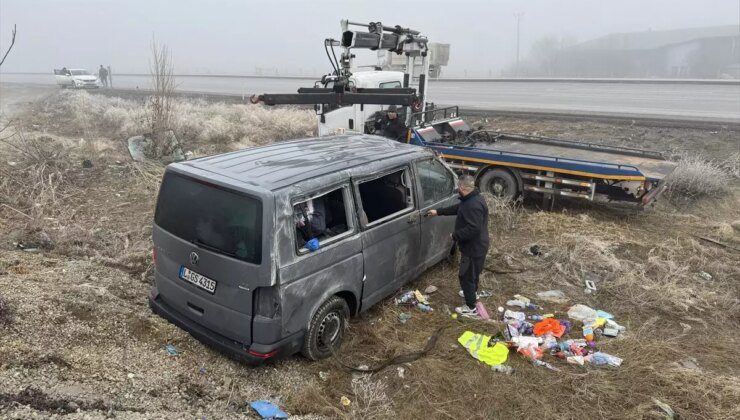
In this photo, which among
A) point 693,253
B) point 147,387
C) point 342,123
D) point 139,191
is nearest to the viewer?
point 147,387

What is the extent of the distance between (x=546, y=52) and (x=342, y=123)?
66.0 m

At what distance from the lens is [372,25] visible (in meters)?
8.98

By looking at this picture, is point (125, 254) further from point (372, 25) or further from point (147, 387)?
point (372, 25)

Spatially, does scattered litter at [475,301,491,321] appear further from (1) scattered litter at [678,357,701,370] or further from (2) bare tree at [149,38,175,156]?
(2) bare tree at [149,38,175,156]

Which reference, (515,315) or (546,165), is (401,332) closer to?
(515,315)

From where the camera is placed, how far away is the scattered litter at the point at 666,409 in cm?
381

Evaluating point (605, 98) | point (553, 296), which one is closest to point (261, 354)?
point (553, 296)

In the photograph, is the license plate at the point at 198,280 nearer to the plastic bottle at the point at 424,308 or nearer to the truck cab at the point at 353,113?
the plastic bottle at the point at 424,308

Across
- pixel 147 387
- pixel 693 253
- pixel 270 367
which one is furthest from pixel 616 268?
pixel 147 387

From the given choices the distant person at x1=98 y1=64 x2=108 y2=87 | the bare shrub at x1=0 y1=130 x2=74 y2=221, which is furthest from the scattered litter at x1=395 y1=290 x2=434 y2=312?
the distant person at x1=98 y1=64 x2=108 y2=87

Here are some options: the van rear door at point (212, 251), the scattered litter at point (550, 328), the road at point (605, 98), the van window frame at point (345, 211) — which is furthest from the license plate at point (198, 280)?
the road at point (605, 98)

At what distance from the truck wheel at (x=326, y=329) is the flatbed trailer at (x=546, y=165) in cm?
529

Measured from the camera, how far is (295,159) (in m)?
4.55

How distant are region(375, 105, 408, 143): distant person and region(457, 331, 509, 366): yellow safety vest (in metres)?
6.21
